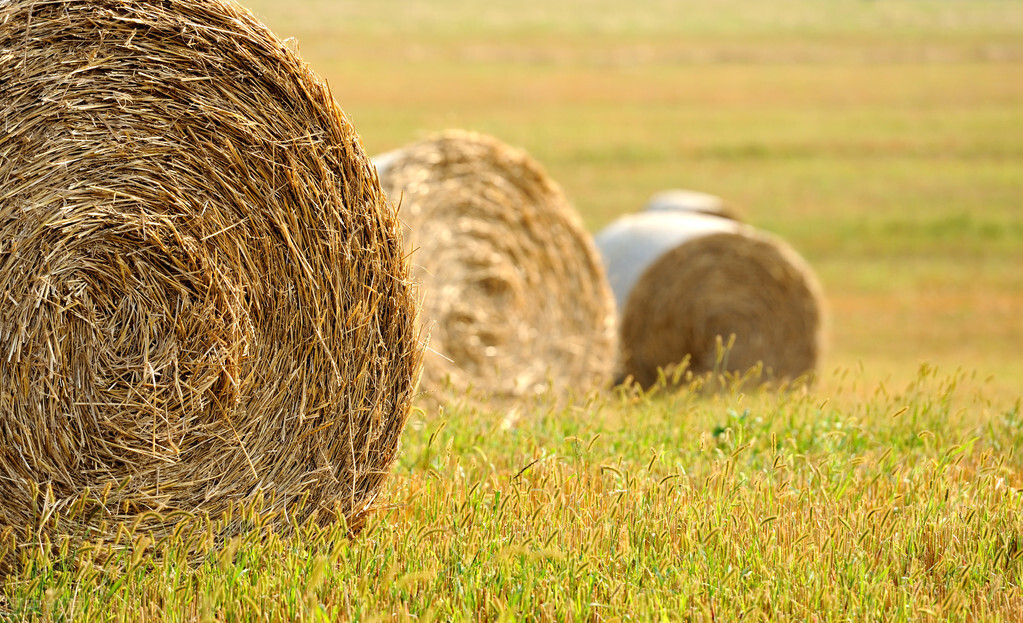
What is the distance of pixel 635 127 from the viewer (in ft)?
85.9

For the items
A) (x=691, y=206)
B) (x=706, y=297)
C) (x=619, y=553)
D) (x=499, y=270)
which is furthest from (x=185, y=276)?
(x=691, y=206)

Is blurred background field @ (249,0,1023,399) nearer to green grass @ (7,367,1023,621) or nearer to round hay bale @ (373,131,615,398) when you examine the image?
round hay bale @ (373,131,615,398)

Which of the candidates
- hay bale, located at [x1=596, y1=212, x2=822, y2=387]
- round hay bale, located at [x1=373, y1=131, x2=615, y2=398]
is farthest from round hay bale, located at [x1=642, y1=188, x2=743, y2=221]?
round hay bale, located at [x1=373, y1=131, x2=615, y2=398]

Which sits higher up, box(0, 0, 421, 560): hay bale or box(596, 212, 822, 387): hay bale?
box(0, 0, 421, 560): hay bale

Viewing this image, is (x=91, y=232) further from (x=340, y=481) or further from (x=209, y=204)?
(x=340, y=481)

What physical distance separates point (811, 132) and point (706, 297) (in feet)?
58.0

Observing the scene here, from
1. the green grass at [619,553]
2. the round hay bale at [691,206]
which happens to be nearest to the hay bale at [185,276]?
the green grass at [619,553]

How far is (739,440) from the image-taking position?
438 cm

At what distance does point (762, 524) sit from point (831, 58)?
43198 mm

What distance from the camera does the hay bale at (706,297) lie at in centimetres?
908

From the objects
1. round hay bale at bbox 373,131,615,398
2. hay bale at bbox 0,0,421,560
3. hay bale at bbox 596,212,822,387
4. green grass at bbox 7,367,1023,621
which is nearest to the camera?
green grass at bbox 7,367,1023,621

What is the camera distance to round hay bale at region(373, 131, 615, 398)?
267 inches

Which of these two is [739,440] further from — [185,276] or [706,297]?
[706,297]

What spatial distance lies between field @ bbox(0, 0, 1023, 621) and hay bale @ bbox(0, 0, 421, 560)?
0.27 metres
